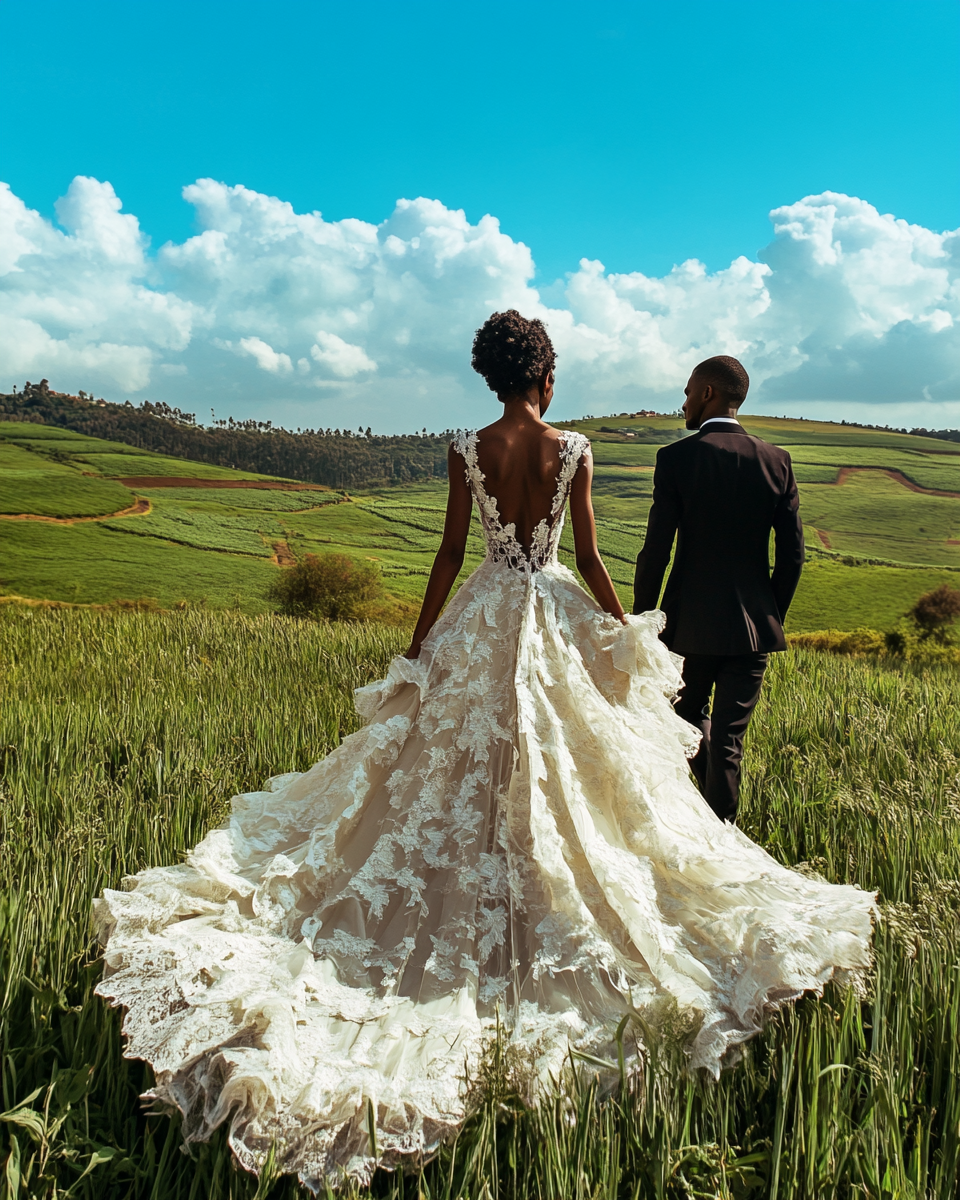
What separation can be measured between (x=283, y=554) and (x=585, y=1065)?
24.4m

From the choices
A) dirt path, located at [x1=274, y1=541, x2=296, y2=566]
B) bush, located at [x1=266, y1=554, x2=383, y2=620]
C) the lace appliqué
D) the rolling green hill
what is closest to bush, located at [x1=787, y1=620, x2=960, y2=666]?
the rolling green hill

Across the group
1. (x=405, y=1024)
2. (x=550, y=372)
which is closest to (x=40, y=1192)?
(x=405, y=1024)

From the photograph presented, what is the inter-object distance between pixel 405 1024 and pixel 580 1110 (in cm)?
67

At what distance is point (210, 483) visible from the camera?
27766mm

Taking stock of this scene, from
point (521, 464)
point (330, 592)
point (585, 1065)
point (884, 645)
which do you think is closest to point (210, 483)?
point (330, 592)

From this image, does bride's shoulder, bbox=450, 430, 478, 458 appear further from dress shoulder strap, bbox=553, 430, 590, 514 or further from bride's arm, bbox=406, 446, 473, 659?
dress shoulder strap, bbox=553, 430, 590, 514

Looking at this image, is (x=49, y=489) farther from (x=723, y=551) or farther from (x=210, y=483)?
(x=723, y=551)

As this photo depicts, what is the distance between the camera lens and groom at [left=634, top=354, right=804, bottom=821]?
378 centimetres

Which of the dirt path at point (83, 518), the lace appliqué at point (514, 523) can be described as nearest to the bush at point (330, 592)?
the dirt path at point (83, 518)

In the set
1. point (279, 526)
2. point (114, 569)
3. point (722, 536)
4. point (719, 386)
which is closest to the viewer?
point (722, 536)

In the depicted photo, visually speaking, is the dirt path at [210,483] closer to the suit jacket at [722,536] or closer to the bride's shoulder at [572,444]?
the suit jacket at [722,536]

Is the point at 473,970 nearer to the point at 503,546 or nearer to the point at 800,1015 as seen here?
the point at 800,1015

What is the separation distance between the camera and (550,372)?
10.7 feet

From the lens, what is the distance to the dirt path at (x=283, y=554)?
80.4 feet
